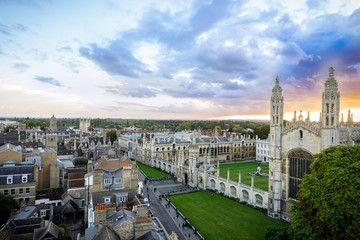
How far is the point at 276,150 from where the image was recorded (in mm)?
26922

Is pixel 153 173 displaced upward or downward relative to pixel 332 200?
downward

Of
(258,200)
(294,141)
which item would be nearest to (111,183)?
(258,200)

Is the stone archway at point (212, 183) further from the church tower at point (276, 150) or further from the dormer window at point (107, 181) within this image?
the dormer window at point (107, 181)

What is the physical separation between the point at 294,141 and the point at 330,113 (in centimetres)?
491

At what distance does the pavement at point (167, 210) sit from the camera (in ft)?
78.2

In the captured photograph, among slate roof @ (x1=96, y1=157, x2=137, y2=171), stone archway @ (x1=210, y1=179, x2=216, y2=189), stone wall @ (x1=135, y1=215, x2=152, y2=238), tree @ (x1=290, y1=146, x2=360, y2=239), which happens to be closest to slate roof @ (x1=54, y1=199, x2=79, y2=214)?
slate roof @ (x1=96, y1=157, x2=137, y2=171)

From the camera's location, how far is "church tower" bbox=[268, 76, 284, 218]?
1040 inches

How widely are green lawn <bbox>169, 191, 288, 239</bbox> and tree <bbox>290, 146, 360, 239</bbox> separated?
7022 millimetres

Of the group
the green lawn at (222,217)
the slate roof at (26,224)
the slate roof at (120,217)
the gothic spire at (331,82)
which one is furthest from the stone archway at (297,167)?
the slate roof at (26,224)

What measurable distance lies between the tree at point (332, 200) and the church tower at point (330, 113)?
4.67m

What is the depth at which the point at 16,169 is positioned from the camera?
28.2 m

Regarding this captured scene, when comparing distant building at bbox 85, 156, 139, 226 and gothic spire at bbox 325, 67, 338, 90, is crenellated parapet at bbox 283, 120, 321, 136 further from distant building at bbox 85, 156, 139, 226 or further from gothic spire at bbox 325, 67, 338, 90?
distant building at bbox 85, 156, 139, 226

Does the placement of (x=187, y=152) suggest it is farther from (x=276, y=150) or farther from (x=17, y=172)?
(x=17, y=172)

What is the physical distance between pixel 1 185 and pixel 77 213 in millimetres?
9878
